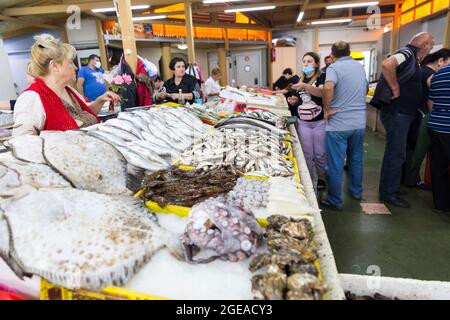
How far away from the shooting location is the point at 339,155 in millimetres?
4062

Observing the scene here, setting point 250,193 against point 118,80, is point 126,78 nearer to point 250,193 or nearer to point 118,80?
point 118,80

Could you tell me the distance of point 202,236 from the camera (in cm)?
128

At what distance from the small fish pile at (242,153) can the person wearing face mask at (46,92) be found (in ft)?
3.28

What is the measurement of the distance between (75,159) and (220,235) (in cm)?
105

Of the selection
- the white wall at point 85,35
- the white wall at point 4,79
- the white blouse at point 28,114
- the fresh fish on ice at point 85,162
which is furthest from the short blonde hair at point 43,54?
the white wall at point 85,35

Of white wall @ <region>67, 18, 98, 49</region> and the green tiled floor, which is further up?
white wall @ <region>67, 18, 98, 49</region>

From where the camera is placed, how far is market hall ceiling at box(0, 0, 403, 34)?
32.6 feet

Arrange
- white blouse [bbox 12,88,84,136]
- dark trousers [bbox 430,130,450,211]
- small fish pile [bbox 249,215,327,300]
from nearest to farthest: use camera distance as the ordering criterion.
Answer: small fish pile [bbox 249,215,327,300] < white blouse [bbox 12,88,84,136] < dark trousers [bbox 430,130,450,211]

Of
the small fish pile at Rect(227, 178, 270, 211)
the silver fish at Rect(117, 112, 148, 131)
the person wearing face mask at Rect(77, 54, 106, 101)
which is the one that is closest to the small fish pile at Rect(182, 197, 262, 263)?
the small fish pile at Rect(227, 178, 270, 211)

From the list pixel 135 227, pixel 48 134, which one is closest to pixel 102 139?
pixel 48 134

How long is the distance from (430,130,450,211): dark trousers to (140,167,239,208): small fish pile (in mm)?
3221

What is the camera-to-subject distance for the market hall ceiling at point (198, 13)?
9938 millimetres

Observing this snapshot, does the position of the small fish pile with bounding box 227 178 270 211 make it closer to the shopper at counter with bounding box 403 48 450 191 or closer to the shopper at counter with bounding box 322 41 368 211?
the shopper at counter with bounding box 322 41 368 211

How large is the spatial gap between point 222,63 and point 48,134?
15068 mm
